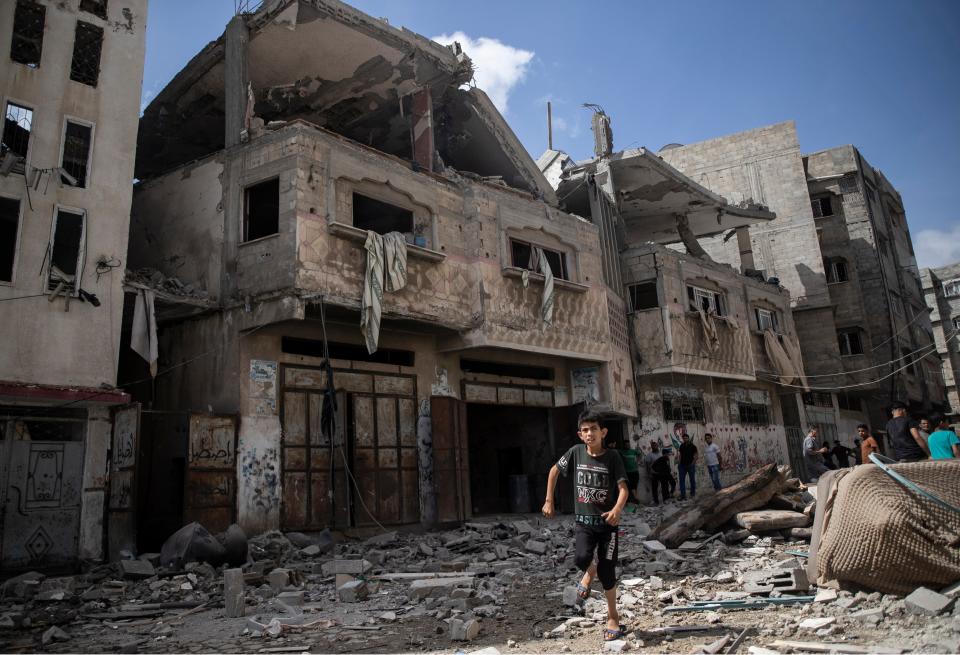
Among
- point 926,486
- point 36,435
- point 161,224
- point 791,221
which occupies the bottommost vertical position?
point 926,486

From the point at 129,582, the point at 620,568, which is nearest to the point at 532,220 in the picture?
the point at 620,568

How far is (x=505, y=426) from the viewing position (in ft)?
62.6

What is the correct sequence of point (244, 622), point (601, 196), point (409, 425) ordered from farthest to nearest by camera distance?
point (601, 196) < point (409, 425) < point (244, 622)

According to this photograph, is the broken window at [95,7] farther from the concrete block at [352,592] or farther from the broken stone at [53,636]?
the concrete block at [352,592]

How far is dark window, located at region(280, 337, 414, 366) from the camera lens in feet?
43.8

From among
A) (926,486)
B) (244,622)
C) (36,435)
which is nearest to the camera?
(926,486)

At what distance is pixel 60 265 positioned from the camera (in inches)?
431

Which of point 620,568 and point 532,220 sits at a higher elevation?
point 532,220

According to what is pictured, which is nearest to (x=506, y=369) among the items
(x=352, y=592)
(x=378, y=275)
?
(x=378, y=275)

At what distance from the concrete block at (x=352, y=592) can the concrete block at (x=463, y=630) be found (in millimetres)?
2136

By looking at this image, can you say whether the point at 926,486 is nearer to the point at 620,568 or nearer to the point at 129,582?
the point at 620,568

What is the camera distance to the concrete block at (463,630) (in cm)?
571

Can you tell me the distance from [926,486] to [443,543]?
7536 mm

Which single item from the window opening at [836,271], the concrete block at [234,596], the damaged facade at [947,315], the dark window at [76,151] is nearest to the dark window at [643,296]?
the window opening at [836,271]
